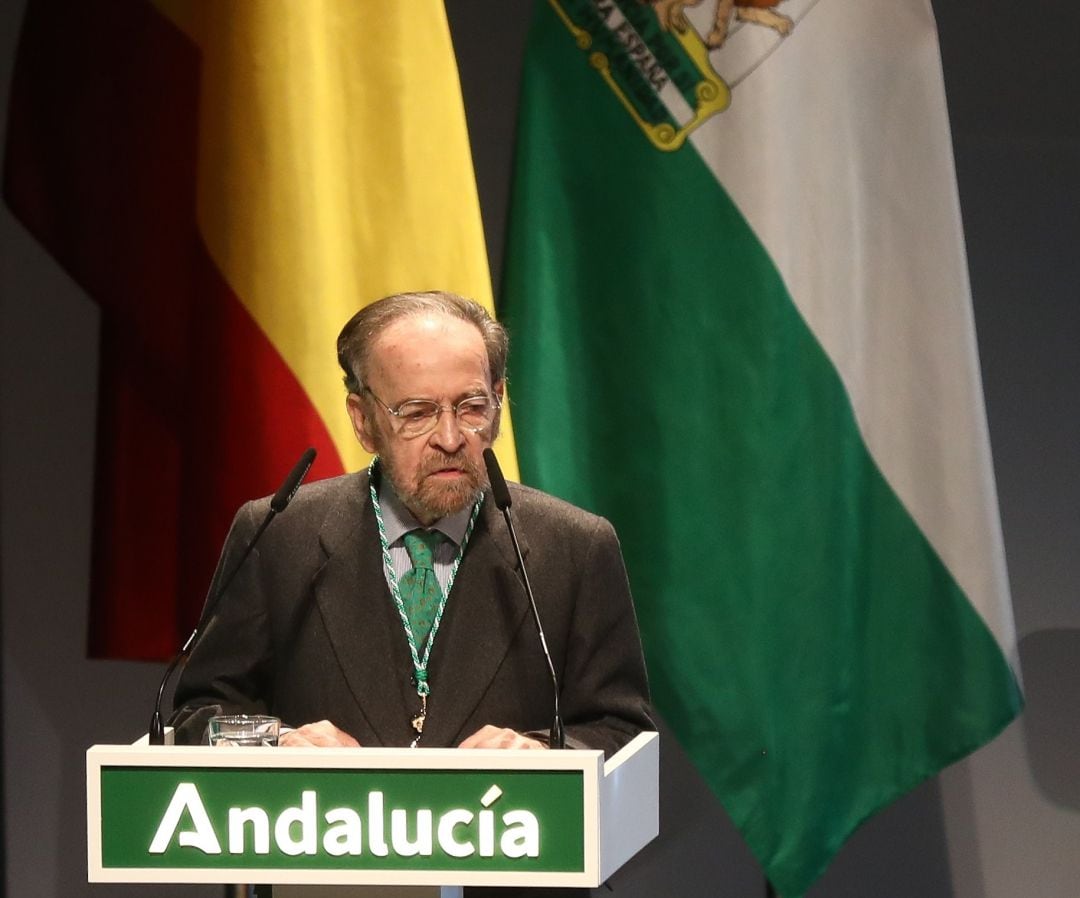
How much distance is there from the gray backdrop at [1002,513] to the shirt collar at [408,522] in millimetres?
1464

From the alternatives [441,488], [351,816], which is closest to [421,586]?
[441,488]

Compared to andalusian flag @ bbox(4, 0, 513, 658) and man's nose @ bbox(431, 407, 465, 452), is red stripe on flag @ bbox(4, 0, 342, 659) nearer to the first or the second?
andalusian flag @ bbox(4, 0, 513, 658)

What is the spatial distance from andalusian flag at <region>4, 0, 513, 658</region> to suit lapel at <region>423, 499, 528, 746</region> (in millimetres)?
867

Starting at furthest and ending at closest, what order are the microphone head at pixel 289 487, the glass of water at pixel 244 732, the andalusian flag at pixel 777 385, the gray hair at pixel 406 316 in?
the andalusian flag at pixel 777 385 → the gray hair at pixel 406 316 → the microphone head at pixel 289 487 → the glass of water at pixel 244 732

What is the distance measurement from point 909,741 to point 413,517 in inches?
55.0

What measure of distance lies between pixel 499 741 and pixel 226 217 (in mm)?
1560

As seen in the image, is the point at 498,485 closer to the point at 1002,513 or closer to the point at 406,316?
the point at 406,316

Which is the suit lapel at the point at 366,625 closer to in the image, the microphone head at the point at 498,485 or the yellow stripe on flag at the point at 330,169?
the microphone head at the point at 498,485

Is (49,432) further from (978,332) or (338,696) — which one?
(978,332)

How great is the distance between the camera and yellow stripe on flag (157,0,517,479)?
2.92 m

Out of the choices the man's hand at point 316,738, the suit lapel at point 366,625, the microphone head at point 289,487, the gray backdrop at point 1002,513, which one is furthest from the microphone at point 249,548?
the gray backdrop at point 1002,513

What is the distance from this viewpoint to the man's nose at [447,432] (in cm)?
196

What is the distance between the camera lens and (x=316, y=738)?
5.43ft

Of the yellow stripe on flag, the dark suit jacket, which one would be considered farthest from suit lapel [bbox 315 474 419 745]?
the yellow stripe on flag
